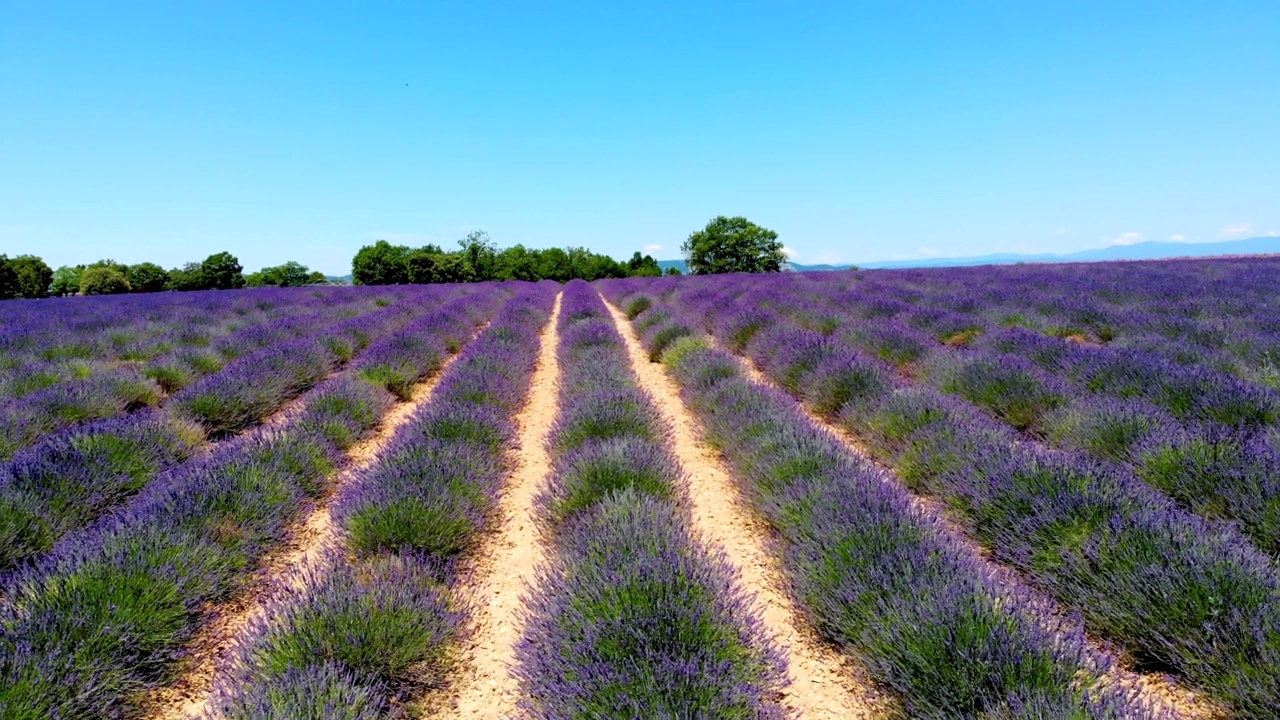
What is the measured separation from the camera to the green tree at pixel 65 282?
49594 millimetres

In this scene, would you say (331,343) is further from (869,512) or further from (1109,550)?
(1109,550)

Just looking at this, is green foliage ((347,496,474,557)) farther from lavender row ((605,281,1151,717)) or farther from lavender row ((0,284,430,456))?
lavender row ((0,284,430,456))

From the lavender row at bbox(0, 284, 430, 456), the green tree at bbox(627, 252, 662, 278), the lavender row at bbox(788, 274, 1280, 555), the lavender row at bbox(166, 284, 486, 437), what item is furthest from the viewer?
the green tree at bbox(627, 252, 662, 278)

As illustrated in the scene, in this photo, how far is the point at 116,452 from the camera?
3.62 metres

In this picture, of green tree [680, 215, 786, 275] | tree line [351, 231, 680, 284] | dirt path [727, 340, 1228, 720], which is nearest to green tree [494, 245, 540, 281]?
tree line [351, 231, 680, 284]

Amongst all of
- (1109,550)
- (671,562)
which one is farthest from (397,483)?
(1109,550)

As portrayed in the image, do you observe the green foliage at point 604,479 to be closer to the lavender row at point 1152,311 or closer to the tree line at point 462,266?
the lavender row at point 1152,311

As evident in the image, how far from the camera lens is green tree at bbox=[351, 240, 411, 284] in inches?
2190

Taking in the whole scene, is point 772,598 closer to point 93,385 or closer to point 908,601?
point 908,601

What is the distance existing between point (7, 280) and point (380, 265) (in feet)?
83.1

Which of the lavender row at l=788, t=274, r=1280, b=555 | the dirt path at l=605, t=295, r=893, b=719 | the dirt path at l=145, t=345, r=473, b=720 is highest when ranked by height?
the lavender row at l=788, t=274, r=1280, b=555

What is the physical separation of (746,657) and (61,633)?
2361 mm

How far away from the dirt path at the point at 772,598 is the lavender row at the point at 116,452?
3347 millimetres

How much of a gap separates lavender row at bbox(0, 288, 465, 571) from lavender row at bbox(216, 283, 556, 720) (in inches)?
54.2
